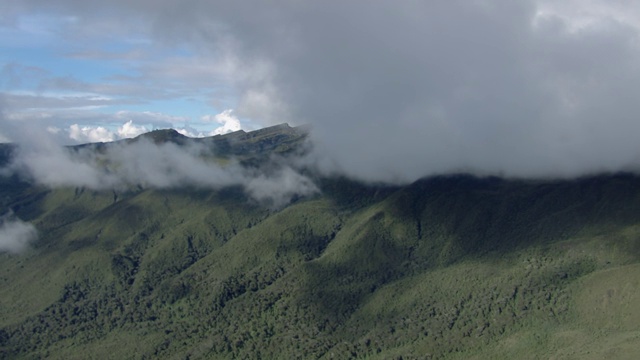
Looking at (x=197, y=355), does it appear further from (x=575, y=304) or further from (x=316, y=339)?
(x=575, y=304)

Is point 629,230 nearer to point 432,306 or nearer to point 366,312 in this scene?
point 432,306

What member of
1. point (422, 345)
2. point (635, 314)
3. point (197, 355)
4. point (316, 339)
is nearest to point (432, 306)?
point (422, 345)

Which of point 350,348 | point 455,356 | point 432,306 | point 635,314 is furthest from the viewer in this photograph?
point 432,306

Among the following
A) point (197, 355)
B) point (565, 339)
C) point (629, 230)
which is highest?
point (629, 230)

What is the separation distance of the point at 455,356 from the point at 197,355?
7537cm

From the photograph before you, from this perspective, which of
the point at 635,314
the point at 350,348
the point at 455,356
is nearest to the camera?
the point at 635,314

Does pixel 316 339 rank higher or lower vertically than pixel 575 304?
lower

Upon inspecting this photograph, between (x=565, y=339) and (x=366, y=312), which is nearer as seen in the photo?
(x=565, y=339)

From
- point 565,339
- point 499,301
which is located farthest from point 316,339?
point 565,339

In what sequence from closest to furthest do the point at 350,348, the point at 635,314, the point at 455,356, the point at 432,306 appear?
the point at 635,314 → the point at 455,356 → the point at 350,348 → the point at 432,306

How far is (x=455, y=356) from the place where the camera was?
16962cm

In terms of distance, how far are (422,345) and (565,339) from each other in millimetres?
38520

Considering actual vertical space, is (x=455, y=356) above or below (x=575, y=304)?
below

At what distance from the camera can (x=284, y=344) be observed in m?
187
